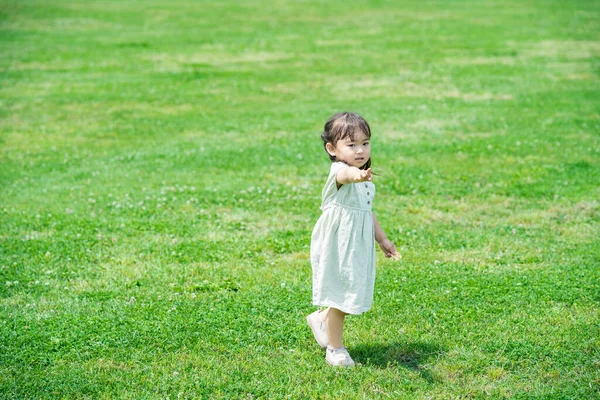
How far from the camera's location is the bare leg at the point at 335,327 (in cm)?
570

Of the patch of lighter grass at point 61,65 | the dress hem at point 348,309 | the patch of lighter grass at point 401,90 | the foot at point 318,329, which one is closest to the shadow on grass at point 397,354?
the foot at point 318,329

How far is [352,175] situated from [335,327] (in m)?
1.31

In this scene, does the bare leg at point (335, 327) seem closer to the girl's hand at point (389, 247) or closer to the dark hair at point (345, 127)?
the girl's hand at point (389, 247)

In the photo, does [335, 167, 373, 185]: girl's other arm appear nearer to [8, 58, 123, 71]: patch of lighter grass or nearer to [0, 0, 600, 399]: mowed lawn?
[0, 0, 600, 399]: mowed lawn

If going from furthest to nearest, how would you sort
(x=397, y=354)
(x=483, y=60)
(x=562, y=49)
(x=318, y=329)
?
1. (x=562, y=49)
2. (x=483, y=60)
3. (x=318, y=329)
4. (x=397, y=354)

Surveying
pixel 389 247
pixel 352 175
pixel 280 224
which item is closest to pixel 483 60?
pixel 280 224

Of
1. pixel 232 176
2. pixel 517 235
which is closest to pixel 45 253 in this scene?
pixel 232 176

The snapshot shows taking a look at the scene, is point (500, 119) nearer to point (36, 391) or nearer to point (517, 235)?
point (517, 235)

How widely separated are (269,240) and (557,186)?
472 centimetres

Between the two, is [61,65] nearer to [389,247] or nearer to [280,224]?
[280,224]

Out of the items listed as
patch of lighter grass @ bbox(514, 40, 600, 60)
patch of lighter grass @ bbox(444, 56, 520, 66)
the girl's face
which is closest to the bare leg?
the girl's face

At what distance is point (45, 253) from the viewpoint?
26.8 feet

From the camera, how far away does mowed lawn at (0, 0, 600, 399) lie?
18.8ft

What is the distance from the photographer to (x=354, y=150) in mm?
5488
